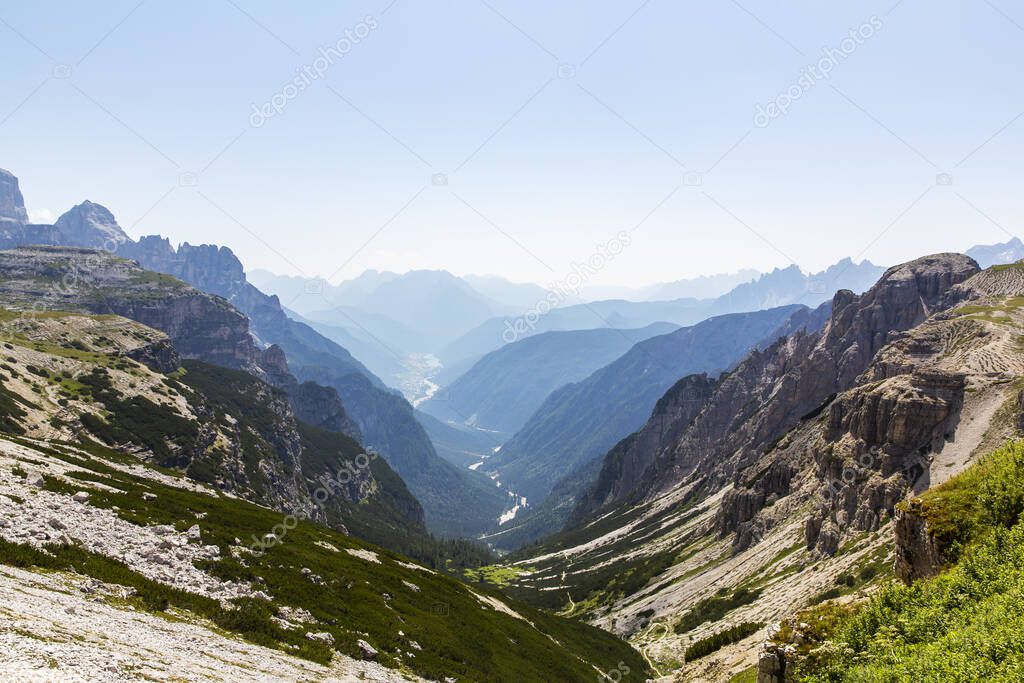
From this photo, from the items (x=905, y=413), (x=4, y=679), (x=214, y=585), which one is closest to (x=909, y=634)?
(x=4, y=679)

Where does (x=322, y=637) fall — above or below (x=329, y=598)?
below

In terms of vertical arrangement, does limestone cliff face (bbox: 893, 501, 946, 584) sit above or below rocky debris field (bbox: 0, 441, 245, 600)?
above

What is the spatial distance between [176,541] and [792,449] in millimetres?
186958

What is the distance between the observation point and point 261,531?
231 feet

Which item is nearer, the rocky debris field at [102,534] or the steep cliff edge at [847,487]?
the rocky debris field at [102,534]

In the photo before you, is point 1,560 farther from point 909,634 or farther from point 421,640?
point 909,634

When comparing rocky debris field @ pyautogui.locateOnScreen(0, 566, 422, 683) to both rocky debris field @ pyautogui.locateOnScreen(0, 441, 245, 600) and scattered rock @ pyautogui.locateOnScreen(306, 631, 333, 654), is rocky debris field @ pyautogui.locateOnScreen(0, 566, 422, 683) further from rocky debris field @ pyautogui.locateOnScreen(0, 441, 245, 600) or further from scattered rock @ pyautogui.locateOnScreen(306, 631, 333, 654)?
rocky debris field @ pyautogui.locateOnScreen(0, 441, 245, 600)

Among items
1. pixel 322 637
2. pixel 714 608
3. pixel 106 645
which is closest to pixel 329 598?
pixel 322 637

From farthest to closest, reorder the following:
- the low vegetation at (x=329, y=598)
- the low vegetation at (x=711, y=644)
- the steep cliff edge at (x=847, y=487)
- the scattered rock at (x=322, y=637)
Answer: the steep cliff edge at (x=847, y=487), the low vegetation at (x=711, y=644), the scattered rock at (x=322, y=637), the low vegetation at (x=329, y=598)

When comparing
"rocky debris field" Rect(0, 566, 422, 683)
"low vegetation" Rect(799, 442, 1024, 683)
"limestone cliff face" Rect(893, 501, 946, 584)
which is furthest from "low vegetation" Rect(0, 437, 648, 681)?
"limestone cliff face" Rect(893, 501, 946, 584)

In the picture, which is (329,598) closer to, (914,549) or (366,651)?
(366,651)

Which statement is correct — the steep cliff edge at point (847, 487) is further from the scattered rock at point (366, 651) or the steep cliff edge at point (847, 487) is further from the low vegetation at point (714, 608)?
the scattered rock at point (366, 651)

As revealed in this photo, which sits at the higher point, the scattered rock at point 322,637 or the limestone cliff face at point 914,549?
the limestone cliff face at point 914,549

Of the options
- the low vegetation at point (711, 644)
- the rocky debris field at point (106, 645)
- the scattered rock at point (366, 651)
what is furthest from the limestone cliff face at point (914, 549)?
the scattered rock at point (366, 651)
